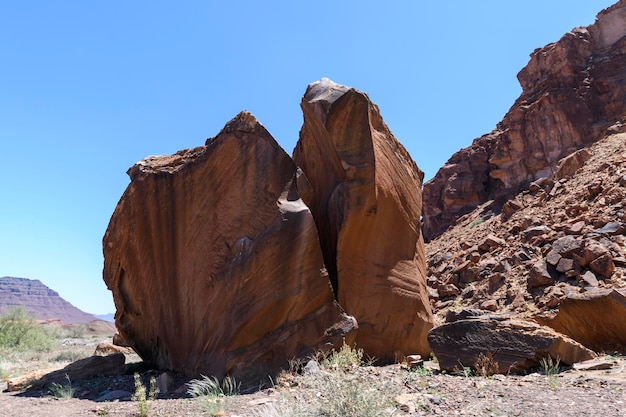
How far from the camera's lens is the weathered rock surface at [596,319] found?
28.0 feet

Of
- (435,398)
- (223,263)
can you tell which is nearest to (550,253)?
(223,263)

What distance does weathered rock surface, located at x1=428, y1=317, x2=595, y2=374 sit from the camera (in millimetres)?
7227

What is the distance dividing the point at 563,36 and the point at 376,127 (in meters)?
36.9

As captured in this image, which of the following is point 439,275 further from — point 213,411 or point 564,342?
point 213,411

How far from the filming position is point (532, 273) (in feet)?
47.9

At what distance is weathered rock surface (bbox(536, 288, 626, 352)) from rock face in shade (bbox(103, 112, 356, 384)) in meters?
4.54

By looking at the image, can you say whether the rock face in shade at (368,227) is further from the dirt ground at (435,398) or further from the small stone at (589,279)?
the small stone at (589,279)

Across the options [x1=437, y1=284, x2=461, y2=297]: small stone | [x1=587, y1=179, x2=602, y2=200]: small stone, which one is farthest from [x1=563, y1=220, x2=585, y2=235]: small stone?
[x1=437, y1=284, x2=461, y2=297]: small stone

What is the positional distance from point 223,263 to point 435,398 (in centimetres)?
435

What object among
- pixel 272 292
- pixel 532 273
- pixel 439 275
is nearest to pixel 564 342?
pixel 272 292

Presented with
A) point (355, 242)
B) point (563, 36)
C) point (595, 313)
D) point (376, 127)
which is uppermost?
point (563, 36)

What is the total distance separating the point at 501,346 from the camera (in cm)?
739

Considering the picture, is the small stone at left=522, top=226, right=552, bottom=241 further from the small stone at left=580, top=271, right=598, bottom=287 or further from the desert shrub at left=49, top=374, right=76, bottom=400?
the desert shrub at left=49, top=374, right=76, bottom=400

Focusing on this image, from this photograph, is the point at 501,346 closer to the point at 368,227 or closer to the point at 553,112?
the point at 368,227
